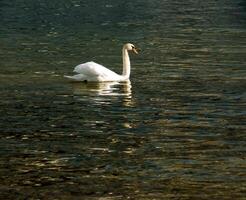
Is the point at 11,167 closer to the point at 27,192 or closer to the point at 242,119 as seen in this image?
the point at 27,192

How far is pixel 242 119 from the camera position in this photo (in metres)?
26.8

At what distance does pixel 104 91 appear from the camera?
33906mm

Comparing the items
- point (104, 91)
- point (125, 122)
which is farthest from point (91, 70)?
point (125, 122)

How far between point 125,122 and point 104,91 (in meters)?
7.60

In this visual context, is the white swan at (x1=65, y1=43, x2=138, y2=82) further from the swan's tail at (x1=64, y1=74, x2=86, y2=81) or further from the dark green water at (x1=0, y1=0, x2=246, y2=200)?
the dark green water at (x1=0, y1=0, x2=246, y2=200)

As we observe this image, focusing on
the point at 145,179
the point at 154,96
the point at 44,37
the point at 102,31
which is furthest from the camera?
the point at 102,31

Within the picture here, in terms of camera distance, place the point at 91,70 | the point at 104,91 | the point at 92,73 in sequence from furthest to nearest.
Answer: the point at 92,73
the point at 91,70
the point at 104,91

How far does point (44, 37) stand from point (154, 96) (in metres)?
29.1

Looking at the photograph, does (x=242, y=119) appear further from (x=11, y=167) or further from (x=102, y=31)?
(x=102, y=31)

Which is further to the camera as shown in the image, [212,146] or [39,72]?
[39,72]

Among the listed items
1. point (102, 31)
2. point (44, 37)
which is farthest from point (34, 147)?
point (102, 31)

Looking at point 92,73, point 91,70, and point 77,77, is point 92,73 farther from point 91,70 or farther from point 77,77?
point 77,77

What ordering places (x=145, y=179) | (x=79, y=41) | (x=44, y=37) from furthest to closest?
(x=44, y=37), (x=79, y=41), (x=145, y=179)

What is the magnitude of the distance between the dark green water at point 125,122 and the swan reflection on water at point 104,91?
0.04 metres
